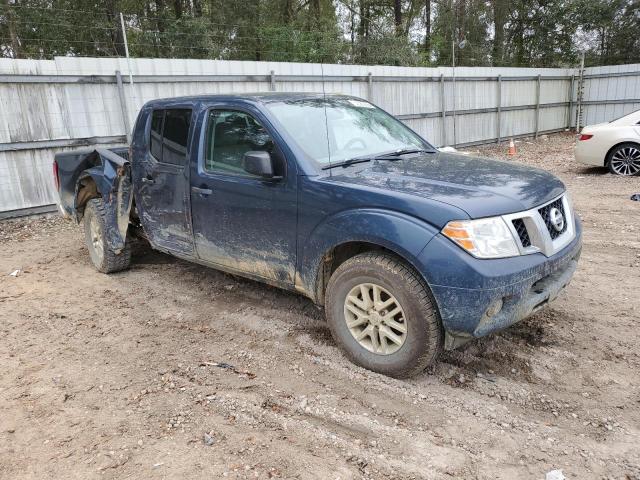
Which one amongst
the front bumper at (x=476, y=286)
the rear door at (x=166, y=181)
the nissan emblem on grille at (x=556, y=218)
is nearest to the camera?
the front bumper at (x=476, y=286)

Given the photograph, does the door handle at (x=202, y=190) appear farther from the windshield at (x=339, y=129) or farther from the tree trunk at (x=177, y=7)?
the tree trunk at (x=177, y=7)

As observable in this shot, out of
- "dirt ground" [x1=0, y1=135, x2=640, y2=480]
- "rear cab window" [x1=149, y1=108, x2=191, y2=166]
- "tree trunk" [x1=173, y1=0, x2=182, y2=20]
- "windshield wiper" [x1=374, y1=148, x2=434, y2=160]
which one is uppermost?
"tree trunk" [x1=173, y1=0, x2=182, y2=20]

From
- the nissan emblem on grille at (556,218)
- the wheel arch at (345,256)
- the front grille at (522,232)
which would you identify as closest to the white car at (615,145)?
the nissan emblem on grille at (556,218)

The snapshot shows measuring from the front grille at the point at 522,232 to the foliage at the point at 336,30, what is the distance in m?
10.4

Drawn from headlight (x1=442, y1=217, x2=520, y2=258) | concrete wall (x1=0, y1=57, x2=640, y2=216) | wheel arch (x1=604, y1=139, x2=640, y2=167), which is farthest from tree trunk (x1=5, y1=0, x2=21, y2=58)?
headlight (x1=442, y1=217, x2=520, y2=258)

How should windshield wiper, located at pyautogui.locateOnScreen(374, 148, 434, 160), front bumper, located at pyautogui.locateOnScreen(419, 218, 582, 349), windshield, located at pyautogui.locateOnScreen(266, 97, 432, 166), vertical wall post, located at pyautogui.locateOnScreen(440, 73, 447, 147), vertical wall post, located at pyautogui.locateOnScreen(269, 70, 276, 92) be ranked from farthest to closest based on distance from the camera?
1. vertical wall post, located at pyautogui.locateOnScreen(440, 73, 447, 147)
2. vertical wall post, located at pyautogui.locateOnScreen(269, 70, 276, 92)
3. windshield wiper, located at pyautogui.locateOnScreen(374, 148, 434, 160)
4. windshield, located at pyautogui.locateOnScreen(266, 97, 432, 166)
5. front bumper, located at pyautogui.locateOnScreen(419, 218, 582, 349)

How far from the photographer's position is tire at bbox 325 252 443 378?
321 cm

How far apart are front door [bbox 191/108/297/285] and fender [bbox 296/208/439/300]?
17cm

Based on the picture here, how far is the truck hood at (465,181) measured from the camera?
3.19 m

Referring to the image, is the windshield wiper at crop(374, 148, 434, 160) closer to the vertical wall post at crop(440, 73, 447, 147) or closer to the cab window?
the cab window

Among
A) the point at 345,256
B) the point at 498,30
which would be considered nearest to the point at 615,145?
the point at 345,256

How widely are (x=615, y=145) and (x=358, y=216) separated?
9.37 meters

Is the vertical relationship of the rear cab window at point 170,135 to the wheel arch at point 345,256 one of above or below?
above

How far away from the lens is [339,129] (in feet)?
14.0
